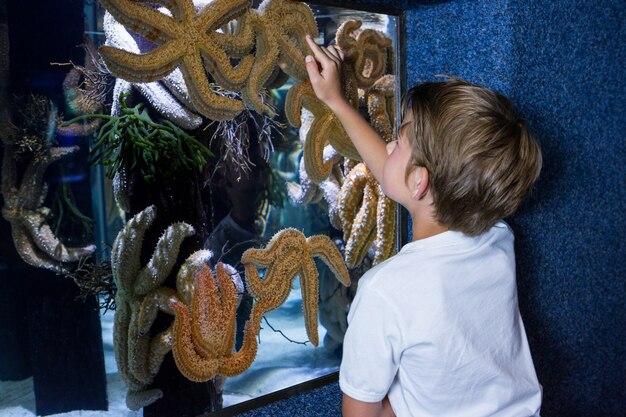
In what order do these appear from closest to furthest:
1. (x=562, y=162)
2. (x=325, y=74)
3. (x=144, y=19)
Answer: (x=144, y=19), (x=325, y=74), (x=562, y=162)

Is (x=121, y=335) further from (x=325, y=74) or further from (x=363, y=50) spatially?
(x=363, y=50)

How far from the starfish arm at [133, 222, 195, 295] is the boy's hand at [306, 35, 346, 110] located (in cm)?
36

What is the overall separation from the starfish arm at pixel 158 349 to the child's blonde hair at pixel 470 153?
481mm

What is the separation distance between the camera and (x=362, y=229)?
50.1 inches

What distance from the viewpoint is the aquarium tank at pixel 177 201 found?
858 millimetres

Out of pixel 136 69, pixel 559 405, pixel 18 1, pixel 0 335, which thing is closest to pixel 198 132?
pixel 136 69

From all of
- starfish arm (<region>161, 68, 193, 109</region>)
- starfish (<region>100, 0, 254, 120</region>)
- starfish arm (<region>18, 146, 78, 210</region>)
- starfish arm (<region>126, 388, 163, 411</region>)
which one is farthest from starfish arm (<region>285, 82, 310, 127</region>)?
starfish arm (<region>126, 388, 163, 411</region>)

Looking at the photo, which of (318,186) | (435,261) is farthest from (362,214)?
(435,261)

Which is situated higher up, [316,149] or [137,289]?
[316,149]

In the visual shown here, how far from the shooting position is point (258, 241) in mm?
1109

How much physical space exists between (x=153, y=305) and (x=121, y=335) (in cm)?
7

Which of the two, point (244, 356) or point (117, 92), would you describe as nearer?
point (117, 92)

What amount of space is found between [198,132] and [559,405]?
1.15 meters

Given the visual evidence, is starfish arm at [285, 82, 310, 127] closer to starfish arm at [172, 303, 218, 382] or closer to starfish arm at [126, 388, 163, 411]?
starfish arm at [172, 303, 218, 382]
